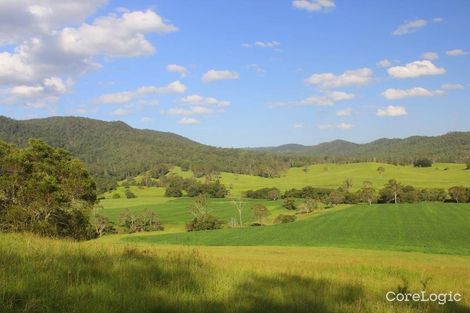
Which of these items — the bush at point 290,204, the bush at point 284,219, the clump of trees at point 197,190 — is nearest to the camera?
the bush at point 284,219

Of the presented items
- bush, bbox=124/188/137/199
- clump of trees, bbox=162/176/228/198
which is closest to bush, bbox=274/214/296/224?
clump of trees, bbox=162/176/228/198

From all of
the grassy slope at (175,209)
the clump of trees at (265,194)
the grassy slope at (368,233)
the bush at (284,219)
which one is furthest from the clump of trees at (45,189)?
the clump of trees at (265,194)

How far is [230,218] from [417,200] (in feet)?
214

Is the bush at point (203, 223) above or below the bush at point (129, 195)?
below

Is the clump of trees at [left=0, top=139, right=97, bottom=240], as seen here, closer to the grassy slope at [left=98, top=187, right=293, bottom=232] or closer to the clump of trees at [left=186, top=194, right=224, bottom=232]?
the clump of trees at [left=186, top=194, right=224, bottom=232]

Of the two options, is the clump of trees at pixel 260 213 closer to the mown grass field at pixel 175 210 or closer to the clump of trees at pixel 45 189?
the mown grass field at pixel 175 210

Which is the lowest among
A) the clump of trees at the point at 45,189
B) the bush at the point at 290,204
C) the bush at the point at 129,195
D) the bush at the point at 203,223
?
the bush at the point at 203,223

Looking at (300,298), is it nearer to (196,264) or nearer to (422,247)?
(196,264)

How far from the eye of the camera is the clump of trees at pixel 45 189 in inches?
1544

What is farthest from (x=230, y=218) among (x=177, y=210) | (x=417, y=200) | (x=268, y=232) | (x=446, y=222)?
(x=417, y=200)

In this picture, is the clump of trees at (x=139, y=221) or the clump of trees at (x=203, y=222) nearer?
the clump of trees at (x=203, y=222)

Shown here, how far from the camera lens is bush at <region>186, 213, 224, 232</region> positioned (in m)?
107

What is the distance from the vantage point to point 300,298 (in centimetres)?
599

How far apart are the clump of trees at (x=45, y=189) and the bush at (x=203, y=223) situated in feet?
199
